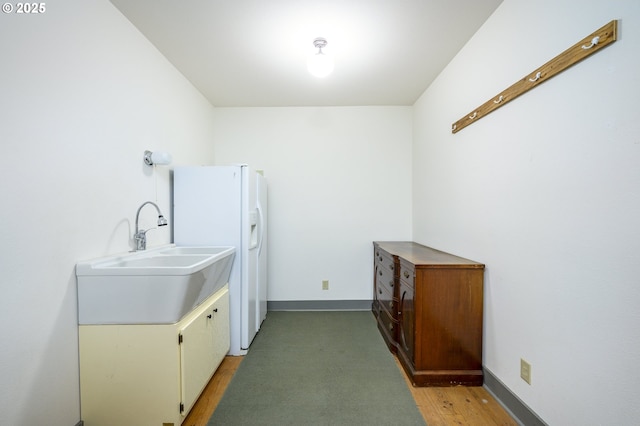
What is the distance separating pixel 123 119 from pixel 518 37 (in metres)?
2.48

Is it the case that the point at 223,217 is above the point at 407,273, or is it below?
above

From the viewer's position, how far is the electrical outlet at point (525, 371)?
1483mm

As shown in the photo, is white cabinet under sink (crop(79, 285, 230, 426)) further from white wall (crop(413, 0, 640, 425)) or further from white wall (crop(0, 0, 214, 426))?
white wall (crop(413, 0, 640, 425))

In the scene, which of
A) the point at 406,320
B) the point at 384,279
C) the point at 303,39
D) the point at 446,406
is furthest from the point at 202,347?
the point at 303,39

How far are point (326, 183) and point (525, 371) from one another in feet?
8.25

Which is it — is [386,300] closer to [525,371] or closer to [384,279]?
[384,279]

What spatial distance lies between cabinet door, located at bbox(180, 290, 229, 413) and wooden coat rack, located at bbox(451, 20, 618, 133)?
7.64 feet

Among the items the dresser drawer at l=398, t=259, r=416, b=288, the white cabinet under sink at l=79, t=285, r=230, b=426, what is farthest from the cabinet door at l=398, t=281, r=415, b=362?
the white cabinet under sink at l=79, t=285, r=230, b=426

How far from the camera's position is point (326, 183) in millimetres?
3404

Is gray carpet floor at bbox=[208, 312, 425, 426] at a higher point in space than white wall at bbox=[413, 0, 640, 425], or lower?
lower

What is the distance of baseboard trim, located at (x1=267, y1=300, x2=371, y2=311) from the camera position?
3.38 m

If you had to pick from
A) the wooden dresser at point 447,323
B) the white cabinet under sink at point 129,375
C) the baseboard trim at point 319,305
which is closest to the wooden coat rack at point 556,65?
the wooden dresser at point 447,323

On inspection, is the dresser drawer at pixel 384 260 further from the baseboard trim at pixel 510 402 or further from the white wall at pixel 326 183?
the baseboard trim at pixel 510 402

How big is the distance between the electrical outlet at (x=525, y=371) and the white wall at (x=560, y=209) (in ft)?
0.10
